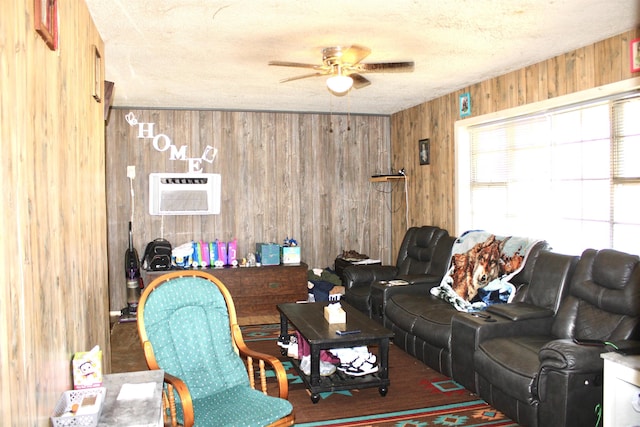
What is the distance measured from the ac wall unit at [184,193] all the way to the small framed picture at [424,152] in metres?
2.41

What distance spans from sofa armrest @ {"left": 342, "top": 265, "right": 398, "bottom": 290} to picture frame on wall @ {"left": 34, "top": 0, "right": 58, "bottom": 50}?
160 inches

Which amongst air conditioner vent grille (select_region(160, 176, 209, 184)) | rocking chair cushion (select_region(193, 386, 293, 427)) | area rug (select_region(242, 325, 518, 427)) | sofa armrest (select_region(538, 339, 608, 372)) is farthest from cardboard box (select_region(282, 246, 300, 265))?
sofa armrest (select_region(538, 339, 608, 372))

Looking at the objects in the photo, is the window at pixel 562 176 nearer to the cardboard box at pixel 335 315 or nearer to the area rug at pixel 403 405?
the area rug at pixel 403 405

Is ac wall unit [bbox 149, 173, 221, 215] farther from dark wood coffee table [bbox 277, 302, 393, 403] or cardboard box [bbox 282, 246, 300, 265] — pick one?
dark wood coffee table [bbox 277, 302, 393, 403]

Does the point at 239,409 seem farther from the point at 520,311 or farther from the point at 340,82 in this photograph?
the point at 340,82

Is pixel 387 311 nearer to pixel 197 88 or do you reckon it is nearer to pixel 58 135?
pixel 197 88

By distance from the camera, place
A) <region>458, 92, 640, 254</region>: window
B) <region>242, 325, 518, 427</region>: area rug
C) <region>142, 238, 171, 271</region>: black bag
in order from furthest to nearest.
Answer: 1. <region>142, 238, 171, 271</region>: black bag
2. <region>458, 92, 640, 254</region>: window
3. <region>242, 325, 518, 427</region>: area rug

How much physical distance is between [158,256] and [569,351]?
4319mm

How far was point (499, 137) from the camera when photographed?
5.07 meters

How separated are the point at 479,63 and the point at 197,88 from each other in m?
2.62

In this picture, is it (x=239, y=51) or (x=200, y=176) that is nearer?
(x=239, y=51)

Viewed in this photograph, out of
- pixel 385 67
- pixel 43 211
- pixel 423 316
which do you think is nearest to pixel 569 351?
pixel 423 316

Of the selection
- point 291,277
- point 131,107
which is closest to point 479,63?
point 291,277

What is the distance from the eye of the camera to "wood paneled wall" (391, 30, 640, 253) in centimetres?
372
